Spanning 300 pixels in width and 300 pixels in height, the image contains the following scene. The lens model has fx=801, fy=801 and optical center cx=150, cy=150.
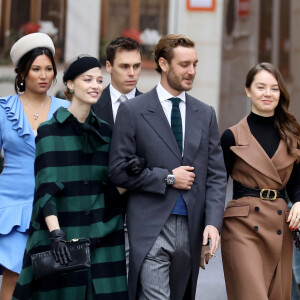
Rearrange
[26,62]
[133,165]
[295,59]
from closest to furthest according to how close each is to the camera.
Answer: [133,165] → [26,62] → [295,59]

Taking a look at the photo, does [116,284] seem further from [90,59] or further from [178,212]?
[90,59]

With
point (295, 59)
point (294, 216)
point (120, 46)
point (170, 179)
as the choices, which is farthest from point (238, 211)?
point (295, 59)

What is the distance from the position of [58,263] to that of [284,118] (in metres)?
1.93

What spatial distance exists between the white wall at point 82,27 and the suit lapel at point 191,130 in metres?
10.1

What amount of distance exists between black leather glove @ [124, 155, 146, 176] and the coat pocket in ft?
2.82

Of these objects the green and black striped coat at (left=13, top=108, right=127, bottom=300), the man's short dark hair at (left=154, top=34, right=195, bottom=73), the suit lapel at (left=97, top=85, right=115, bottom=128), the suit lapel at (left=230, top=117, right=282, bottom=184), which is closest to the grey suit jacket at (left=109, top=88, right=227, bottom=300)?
the green and black striped coat at (left=13, top=108, right=127, bottom=300)

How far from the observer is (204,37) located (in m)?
15.0

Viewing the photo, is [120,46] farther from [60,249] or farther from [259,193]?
[60,249]

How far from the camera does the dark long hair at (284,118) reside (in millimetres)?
5219

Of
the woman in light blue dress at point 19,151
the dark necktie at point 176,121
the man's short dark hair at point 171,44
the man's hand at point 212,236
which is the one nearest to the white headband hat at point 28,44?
the woman in light blue dress at point 19,151

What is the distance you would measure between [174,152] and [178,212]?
0.35 m

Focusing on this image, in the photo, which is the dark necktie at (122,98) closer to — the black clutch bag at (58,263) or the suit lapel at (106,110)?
the suit lapel at (106,110)

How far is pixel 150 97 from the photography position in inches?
189

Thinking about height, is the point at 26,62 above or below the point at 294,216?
above
